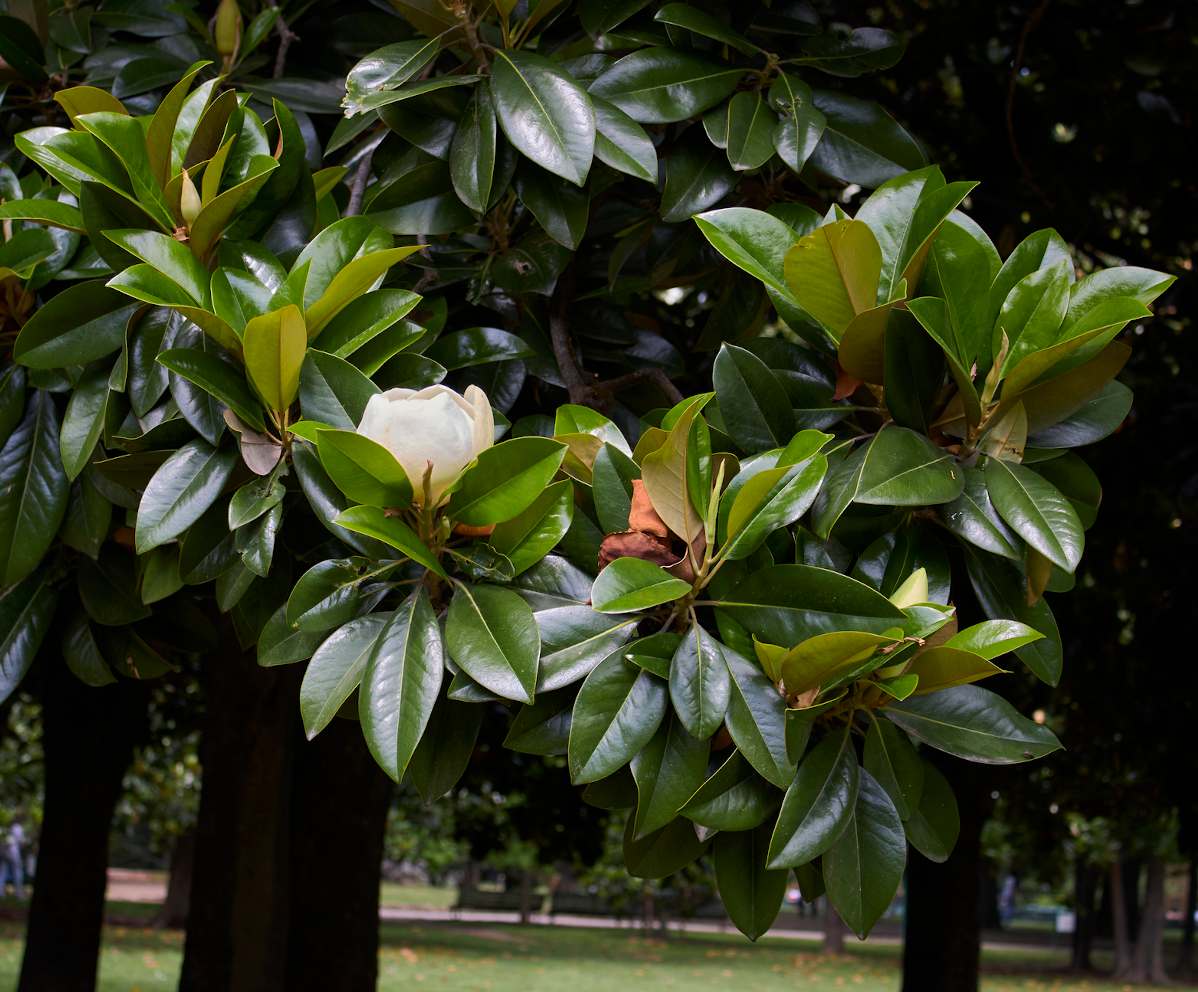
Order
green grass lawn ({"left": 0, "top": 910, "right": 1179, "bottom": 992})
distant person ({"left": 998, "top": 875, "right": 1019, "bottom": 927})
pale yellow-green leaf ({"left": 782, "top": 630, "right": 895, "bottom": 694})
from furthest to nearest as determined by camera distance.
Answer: distant person ({"left": 998, "top": 875, "right": 1019, "bottom": 927}) → green grass lawn ({"left": 0, "top": 910, "right": 1179, "bottom": 992}) → pale yellow-green leaf ({"left": 782, "top": 630, "right": 895, "bottom": 694})

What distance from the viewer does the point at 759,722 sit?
119 cm

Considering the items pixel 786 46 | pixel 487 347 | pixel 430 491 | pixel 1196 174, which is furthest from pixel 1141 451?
pixel 430 491

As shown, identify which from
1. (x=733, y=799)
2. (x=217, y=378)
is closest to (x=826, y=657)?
(x=733, y=799)

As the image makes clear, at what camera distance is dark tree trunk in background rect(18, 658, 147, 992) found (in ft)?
21.2

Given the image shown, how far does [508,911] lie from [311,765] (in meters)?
20.1

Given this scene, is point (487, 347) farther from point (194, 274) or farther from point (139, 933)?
point (139, 933)

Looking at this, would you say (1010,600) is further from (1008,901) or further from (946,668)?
(1008,901)

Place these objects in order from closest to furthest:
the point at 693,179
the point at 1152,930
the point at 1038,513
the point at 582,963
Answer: the point at 1038,513
the point at 693,179
the point at 582,963
the point at 1152,930

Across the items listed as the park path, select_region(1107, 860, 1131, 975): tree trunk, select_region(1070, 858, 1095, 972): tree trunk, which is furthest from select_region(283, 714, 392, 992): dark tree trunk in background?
the park path

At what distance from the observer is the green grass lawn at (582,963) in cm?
1256

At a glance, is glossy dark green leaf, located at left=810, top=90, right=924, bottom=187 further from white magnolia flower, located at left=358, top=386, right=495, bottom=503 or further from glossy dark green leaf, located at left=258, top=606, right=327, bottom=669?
glossy dark green leaf, located at left=258, top=606, right=327, bottom=669

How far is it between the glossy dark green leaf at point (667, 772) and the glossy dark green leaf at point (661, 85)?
2.93 ft

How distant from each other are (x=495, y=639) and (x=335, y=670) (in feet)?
0.54

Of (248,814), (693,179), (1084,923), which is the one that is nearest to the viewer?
(693,179)
